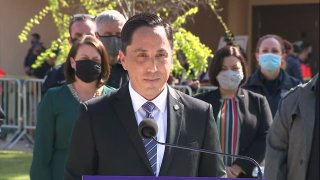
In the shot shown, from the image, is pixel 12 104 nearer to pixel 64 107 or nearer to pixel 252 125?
pixel 252 125

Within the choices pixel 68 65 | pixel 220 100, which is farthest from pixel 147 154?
pixel 220 100

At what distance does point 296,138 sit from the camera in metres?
4.16

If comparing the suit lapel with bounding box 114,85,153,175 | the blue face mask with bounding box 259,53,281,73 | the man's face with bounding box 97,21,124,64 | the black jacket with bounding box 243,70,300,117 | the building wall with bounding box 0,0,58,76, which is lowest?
the suit lapel with bounding box 114,85,153,175

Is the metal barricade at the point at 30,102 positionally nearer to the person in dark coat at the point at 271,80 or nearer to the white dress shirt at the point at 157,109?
the person in dark coat at the point at 271,80

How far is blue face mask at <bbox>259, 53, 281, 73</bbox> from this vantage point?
24.0 ft

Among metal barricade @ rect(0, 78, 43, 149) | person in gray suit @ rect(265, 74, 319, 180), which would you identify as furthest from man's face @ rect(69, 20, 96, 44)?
metal barricade @ rect(0, 78, 43, 149)

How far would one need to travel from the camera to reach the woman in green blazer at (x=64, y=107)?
5094 mm

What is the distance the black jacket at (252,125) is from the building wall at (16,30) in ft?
41.6

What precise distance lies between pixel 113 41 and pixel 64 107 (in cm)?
137

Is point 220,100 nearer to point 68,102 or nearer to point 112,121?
point 68,102

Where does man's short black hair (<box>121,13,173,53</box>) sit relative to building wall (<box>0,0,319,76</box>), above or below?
below

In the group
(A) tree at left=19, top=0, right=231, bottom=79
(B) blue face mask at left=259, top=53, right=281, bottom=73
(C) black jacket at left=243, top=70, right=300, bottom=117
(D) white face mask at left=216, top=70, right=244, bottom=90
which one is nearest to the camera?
(D) white face mask at left=216, top=70, right=244, bottom=90

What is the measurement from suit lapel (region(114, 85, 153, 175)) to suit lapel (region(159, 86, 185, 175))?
0.09 m

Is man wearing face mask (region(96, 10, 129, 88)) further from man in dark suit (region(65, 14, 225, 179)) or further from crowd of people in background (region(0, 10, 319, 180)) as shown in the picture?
man in dark suit (region(65, 14, 225, 179))
